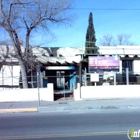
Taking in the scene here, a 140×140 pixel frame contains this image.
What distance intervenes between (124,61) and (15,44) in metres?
13.3

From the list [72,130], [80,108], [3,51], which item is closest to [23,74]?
[3,51]

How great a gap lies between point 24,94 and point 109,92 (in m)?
6.07

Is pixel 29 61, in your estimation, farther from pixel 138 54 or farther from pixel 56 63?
pixel 138 54

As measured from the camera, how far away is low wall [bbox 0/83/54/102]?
1686 centimetres

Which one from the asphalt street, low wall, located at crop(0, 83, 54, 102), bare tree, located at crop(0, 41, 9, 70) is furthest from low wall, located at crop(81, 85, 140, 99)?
bare tree, located at crop(0, 41, 9, 70)

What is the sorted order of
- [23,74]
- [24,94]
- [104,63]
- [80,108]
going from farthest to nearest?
[104,63] < [23,74] < [24,94] < [80,108]

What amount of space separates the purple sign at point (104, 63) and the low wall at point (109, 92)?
387 cm

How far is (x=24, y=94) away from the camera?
55.8 feet

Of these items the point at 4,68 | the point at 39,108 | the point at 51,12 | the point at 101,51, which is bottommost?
the point at 39,108

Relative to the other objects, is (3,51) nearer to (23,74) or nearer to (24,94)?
(23,74)

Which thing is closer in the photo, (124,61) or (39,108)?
(39,108)

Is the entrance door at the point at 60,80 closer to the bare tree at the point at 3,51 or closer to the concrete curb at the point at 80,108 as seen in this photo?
the bare tree at the point at 3,51

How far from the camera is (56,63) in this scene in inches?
1002

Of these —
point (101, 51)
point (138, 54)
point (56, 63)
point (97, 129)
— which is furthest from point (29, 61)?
point (97, 129)
